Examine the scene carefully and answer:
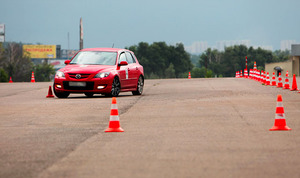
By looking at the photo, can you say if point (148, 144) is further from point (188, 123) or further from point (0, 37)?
point (0, 37)

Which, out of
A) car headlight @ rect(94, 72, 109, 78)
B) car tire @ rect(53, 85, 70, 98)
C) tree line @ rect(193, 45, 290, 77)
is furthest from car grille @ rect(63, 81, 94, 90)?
tree line @ rect(193, 45, 290, 77)

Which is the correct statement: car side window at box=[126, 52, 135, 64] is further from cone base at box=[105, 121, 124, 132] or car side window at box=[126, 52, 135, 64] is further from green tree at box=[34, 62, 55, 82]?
green tree at box=[34, 62, 55, 82]

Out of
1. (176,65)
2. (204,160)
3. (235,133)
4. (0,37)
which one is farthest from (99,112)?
(176,65)

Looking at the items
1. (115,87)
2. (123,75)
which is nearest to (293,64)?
(123,75)

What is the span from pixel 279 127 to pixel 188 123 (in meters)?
1.95

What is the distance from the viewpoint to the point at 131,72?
69.1ft

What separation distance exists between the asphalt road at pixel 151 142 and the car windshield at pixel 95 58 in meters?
4.67

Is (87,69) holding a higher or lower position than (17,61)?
lower

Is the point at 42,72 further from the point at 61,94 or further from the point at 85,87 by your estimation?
the point at 85,87

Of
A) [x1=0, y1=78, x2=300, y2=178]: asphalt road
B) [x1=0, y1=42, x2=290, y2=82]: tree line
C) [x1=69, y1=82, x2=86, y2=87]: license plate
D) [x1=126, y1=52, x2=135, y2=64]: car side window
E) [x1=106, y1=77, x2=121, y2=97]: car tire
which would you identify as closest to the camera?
[x1=0, y1=78, x2=300, y2=178]: asphalt road

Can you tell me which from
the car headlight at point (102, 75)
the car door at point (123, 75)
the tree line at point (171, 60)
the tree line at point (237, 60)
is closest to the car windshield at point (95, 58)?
the car door at point (123, 75)

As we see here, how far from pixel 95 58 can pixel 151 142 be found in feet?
37.7

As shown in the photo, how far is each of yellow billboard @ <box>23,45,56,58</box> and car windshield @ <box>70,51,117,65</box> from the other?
6277 inches

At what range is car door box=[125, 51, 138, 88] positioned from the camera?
20.8 m
